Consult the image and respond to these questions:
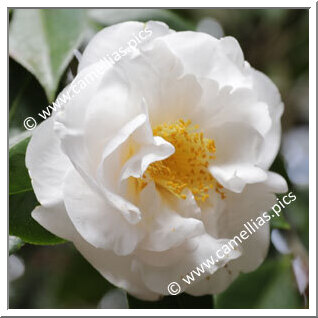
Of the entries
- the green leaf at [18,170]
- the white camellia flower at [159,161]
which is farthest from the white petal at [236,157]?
the green leaf at [18,170]

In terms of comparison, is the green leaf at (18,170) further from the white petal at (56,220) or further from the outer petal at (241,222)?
the outer petal at (241,222)

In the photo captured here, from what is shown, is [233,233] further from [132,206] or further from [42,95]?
[42,95]

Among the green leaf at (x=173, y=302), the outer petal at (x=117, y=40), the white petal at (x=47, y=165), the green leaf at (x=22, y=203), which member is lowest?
the green leaf at (x=173, y=302)

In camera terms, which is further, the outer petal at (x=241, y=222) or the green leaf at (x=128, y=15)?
the green leaf at (x=128, y=15)

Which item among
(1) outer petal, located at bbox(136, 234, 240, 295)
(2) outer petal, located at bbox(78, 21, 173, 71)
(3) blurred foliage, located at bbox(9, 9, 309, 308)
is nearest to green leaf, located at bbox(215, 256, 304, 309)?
(3) blurred foliage, located at bbox(9, 9, 309, 308)

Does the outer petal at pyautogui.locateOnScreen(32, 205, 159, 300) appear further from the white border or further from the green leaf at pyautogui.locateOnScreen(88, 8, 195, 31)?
the green leaf at pyautogui.locateOnScreen(88, 8, 195, 31)

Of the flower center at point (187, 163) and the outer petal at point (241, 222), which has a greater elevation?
the flower center at point (187, 163)

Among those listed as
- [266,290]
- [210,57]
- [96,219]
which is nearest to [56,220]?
[96,219]

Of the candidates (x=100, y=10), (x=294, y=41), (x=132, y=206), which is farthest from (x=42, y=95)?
(x=294, y=41)
